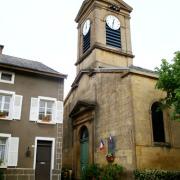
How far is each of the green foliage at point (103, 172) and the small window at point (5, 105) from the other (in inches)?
231

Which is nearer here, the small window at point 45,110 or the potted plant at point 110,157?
the potted plant at point 110,157

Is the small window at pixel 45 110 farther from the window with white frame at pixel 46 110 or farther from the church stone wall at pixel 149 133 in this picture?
the church stone wall at pixel 149 133

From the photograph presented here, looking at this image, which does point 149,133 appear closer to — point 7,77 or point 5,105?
point 5,105

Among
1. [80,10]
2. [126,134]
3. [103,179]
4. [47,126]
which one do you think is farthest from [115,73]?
[80,10]

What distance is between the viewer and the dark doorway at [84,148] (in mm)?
18572

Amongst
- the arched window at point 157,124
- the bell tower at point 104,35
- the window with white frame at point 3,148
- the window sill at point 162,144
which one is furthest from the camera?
the bell tower at point 104,35

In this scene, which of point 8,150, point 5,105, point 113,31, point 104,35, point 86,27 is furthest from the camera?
point 86,27

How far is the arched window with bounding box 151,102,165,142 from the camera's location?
15.0 metres

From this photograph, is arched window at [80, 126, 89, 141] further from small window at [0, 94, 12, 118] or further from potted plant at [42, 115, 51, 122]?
small window at [0, 94, 12, 118]

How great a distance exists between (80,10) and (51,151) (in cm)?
1615

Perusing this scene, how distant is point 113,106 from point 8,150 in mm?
6465

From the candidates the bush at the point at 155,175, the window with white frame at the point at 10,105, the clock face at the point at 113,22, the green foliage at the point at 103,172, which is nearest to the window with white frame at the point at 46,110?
the window with white frame at the point at 10,105

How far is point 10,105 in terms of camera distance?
1498 centimetres

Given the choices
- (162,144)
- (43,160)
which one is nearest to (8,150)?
(43,160)
